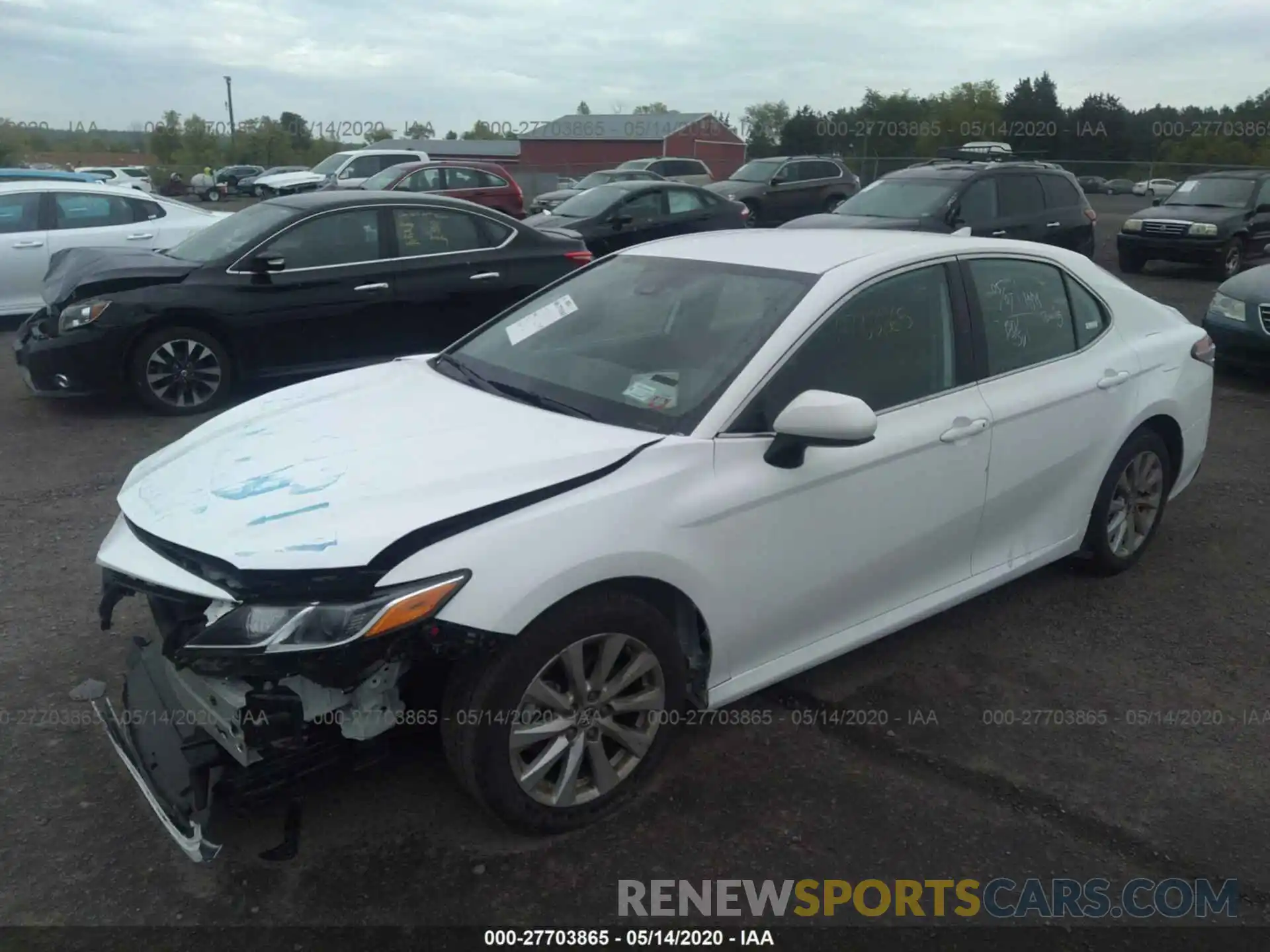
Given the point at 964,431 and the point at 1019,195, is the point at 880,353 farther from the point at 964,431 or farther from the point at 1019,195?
the point at 1019,195

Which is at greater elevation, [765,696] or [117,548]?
[117,548]

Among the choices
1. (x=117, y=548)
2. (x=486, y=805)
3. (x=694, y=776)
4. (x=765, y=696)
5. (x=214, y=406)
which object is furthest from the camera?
(x=214, y=406)

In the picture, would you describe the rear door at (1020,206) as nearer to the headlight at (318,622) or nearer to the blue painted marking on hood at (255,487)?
the blue painted marking on hood at (255,487)

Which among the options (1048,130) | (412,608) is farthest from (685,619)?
(1048,130)

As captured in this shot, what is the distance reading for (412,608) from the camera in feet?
8.39

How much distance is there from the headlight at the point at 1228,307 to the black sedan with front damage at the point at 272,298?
19.9 feet

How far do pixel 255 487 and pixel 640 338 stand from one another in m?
1.42

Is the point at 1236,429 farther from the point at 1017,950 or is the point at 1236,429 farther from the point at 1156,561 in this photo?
the point at 1017,950

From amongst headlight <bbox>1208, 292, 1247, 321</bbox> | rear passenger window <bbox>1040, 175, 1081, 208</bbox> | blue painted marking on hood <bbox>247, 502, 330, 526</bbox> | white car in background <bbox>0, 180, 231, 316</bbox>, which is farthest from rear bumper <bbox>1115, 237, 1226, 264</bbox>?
blue painted marking on hood <bbox>247, 502, 330, 526</bbox>

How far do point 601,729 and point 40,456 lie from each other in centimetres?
513

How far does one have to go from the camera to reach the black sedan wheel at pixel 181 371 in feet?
23.5

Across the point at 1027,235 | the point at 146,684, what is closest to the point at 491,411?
the point at 146,684

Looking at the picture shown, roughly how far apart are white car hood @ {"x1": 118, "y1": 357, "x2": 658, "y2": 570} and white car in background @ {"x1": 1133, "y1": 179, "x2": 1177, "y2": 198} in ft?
114

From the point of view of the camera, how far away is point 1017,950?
2.65m
